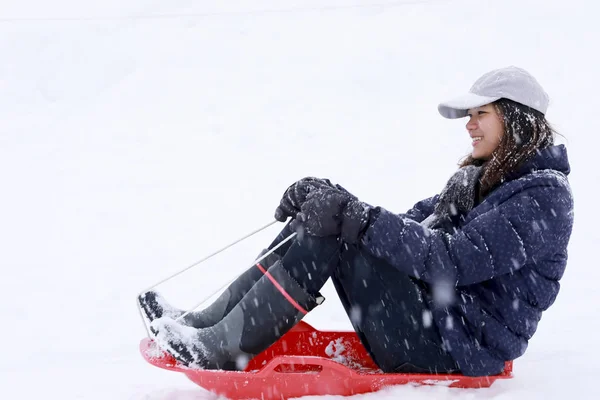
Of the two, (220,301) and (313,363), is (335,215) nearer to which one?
(313,363)

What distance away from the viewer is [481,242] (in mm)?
2143

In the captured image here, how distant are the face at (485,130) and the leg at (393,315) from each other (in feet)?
1.92

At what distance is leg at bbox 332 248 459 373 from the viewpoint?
2309 mm

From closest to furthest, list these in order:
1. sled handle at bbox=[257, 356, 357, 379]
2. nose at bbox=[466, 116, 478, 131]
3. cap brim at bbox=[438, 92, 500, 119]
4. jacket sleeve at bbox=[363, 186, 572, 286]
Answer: jacket sleeve at bbox=[363, 186, 572, 286] → sled handle at bbox=[257, 356, 357, 379] → cap brim at bbox=[438, 92, 500, 119] → nose at bbox=[466, 116, 478, 131]

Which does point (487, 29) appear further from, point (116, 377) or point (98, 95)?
point (116, 377)

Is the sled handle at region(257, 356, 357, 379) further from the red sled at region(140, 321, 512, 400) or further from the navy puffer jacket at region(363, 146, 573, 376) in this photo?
the navy puffer jacket at region(363, 146, 573, 376)

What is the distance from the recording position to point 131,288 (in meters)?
4.45

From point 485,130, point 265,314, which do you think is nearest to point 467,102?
point 485,130

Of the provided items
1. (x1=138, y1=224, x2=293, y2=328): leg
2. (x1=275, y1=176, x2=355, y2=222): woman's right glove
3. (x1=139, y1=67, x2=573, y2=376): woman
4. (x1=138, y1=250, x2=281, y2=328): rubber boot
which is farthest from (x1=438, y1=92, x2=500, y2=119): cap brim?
(x1=138, y1=250, x2=281, y2=328): rubber boot

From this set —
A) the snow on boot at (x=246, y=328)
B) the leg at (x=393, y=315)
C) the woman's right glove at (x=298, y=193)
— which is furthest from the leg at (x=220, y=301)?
the leg at (x=393, y=315)

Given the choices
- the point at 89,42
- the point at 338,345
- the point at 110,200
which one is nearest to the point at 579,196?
the point at 338,345

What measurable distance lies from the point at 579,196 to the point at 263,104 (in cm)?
425

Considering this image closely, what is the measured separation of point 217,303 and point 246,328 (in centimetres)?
36

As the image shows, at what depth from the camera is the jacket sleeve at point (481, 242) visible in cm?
214
